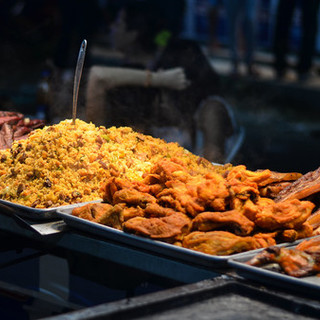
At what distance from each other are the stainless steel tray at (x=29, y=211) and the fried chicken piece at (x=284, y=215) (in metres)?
0.59

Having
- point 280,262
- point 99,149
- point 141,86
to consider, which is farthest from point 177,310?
point 141,86

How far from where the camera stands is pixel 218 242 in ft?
6.01

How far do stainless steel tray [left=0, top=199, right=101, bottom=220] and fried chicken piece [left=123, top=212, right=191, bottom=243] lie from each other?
0.31m

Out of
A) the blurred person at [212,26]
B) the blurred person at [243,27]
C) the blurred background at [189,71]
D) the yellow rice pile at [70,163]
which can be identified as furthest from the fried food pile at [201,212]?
the blurred person at [212,26]

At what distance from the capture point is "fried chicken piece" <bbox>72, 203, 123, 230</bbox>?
6.57 ft

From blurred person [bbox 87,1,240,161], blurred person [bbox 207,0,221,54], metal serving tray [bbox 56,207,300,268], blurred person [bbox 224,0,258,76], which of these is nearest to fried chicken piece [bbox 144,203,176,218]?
metal serving tray [bbox 56,207,300,268]

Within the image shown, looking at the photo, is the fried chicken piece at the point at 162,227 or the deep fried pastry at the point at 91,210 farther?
the deep fried pastry at the point at 91,210

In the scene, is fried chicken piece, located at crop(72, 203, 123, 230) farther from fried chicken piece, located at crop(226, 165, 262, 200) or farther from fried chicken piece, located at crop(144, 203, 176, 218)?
fried chicken piece, located at crop(226, 165, 262, 200)

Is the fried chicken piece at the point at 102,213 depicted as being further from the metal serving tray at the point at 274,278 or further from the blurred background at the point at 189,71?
the blurred background at the point at 189,71

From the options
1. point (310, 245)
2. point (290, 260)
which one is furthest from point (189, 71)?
point (290, 260)

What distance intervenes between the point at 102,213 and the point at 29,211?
0.26 m

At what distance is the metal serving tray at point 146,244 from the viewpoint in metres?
1.77

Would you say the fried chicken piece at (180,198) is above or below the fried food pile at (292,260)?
above

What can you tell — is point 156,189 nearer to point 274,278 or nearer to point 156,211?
point 156,211
